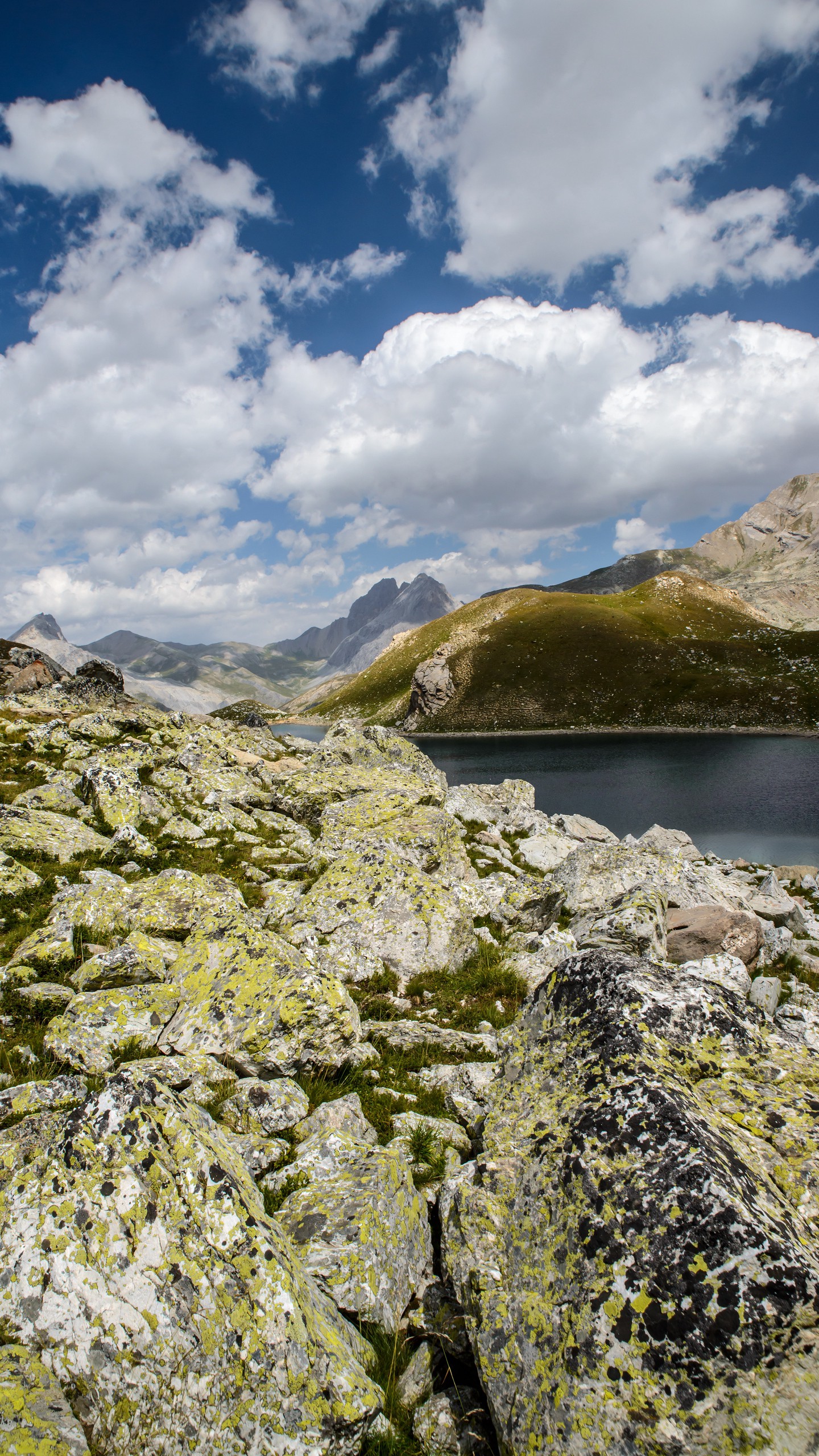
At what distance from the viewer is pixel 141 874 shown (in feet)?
56.4

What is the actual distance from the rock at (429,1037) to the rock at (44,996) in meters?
5.19

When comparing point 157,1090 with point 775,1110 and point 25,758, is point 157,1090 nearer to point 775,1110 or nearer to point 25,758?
point 775,1110

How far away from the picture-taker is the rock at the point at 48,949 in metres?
11.1

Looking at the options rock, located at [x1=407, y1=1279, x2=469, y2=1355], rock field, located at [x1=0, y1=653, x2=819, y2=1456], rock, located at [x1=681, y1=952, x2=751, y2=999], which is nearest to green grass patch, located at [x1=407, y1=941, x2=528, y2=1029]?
rock field, located at [x1=0, y1=653, x2=819, y2=1456]

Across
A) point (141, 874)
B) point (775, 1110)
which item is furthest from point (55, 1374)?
point (141, 874)

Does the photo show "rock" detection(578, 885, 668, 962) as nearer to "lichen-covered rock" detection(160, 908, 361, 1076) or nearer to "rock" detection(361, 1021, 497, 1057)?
"rock" detection(361, 1021, 497, 1057)

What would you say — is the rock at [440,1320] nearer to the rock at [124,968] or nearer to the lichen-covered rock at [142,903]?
the rock at [124,968]

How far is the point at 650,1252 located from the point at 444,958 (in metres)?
9.56

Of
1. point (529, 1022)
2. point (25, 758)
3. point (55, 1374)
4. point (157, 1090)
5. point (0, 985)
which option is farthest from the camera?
point (25, 758)

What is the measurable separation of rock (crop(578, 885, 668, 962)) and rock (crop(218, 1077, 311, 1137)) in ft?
16.3

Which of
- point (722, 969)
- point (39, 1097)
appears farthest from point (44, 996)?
point (722, 969)

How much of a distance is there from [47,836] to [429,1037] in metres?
12.6

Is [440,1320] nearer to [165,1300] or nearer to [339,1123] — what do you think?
[339,1123]

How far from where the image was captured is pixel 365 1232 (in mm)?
6055
